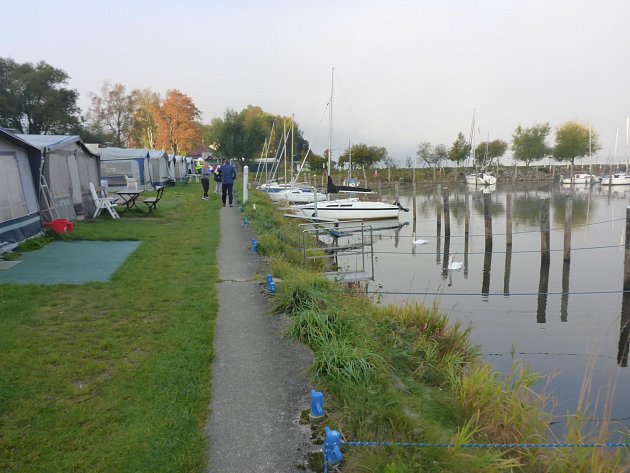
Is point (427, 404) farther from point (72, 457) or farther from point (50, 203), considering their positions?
point (50, 203)

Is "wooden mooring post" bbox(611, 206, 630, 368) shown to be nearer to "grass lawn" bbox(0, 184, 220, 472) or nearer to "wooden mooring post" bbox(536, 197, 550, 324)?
"wooden mooring post" bbox(536, 197, 550, 324)

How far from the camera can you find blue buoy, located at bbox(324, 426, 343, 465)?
3.46 meters

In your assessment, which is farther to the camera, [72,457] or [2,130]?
[2,130]

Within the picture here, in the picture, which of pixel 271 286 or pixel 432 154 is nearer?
pixel 271 286

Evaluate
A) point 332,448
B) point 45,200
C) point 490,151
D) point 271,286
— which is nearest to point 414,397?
point 332,448

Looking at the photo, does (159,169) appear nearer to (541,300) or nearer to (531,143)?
(541,300)

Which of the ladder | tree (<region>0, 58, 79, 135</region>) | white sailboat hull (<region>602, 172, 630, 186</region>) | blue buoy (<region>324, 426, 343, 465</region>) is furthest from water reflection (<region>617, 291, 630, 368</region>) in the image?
white sailboat hull (<region>602, 172, 630, 186</region>)

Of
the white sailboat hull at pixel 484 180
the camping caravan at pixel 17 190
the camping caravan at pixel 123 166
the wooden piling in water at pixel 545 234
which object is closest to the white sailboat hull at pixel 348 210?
the camping caravan at pixel 123 166

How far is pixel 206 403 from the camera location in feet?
14.2

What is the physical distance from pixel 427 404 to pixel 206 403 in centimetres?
208

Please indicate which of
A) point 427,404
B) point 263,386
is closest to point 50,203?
point 263,386

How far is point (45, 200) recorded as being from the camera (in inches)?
498

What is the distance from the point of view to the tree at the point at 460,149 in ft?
259

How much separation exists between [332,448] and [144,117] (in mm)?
64751
